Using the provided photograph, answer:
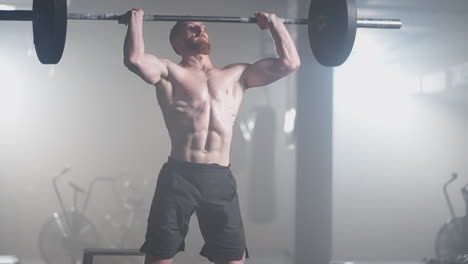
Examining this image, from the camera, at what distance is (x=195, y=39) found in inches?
71.8

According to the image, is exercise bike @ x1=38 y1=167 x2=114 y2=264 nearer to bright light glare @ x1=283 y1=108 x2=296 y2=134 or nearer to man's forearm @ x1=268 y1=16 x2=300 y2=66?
bright light glare @ x1=283 y1=108 x2=296 y2=134

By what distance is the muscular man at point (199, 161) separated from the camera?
5.50 feet

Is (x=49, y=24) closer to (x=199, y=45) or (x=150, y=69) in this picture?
(x=150, y=69)

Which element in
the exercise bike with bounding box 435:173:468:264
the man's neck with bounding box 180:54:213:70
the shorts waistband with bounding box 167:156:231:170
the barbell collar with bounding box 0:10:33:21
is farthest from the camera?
the exercise bike with bounding box 435:173:468:264

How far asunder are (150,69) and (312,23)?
57cm

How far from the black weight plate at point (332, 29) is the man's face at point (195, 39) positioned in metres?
0.37

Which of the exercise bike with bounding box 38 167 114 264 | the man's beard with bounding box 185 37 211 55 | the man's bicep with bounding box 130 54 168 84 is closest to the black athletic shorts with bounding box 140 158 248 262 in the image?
the man's bicep with bounding box 130 54 168 84

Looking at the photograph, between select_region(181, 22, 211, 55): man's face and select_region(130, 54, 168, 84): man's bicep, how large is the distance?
14cm

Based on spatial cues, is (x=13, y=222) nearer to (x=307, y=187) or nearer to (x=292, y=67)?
(x=307, y=187)

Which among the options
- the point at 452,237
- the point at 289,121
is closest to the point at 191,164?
the point at 289,121

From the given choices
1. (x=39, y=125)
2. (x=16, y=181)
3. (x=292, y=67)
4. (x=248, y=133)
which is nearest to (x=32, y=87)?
(x=39, y=125)

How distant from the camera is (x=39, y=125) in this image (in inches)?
106

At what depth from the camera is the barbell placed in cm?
152

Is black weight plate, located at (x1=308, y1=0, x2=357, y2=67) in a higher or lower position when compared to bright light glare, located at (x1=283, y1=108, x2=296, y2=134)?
higher
